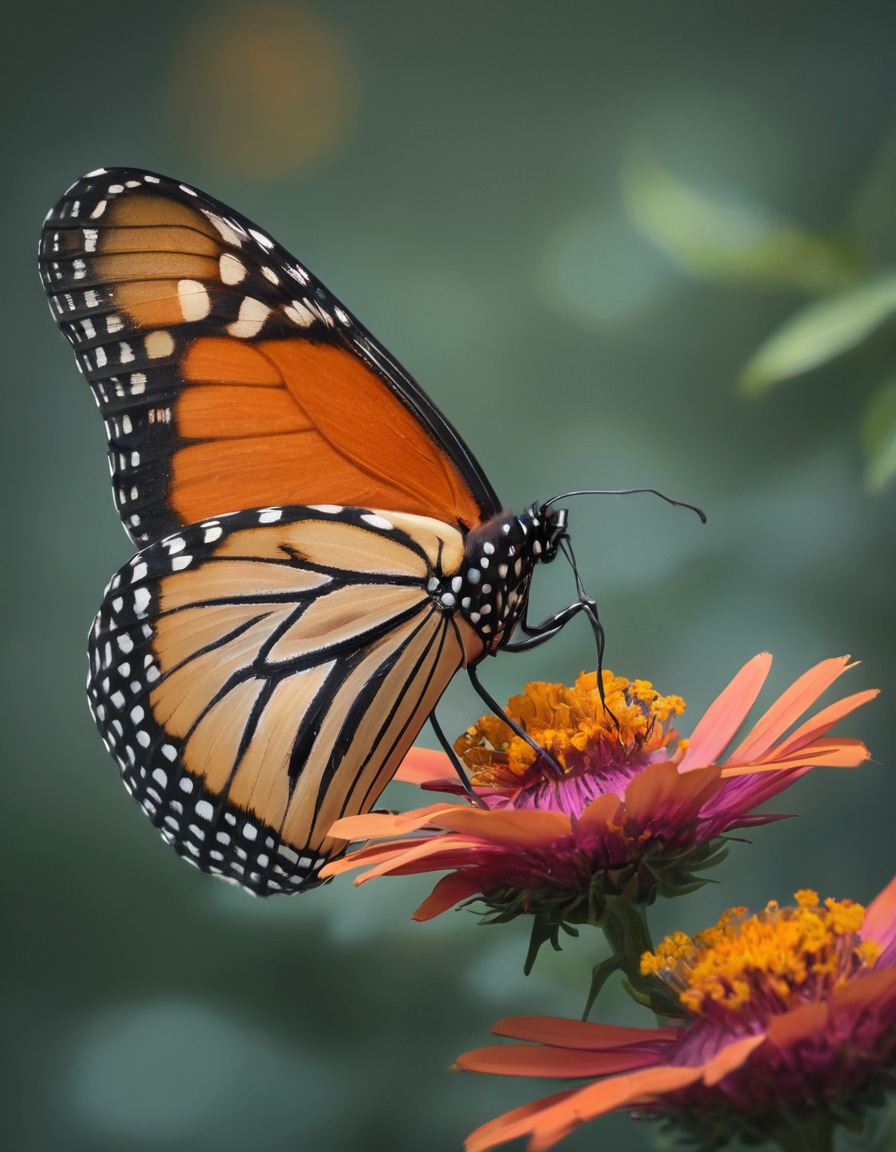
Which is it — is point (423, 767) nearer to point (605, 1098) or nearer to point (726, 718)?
point (726, 718)

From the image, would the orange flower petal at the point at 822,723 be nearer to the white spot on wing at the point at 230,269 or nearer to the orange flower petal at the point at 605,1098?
the orange flower petal at the point at 605,1098

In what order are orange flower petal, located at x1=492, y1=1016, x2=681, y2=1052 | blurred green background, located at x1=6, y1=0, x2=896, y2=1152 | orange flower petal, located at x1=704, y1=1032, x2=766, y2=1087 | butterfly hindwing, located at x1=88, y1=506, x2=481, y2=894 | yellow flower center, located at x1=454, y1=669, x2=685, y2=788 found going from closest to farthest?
orange flower petal, located at x1=704, y1=1032, x2=766, y2=1087 < orange flower petal, located at x1=492, y1=1016, x2=681, y2=1052 < yellow flower center, located at x1=454, y1=669, x2=685, y2=788 < butterfly hindwing, located at x1=88, y1=506, x2=481, y2=894 < blurred green background, located at x1=6, y1=0, x2=896, y2=1152

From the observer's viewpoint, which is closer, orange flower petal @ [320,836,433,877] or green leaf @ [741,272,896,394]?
orange flower petal @ [320,836,433,877]

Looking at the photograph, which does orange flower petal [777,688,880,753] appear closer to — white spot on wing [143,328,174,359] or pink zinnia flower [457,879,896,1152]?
pink zinnia flower [457,879,896,1152]

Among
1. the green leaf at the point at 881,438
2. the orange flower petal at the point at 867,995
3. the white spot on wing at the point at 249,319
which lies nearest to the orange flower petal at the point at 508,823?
the orange flower petal at the point at 867,995

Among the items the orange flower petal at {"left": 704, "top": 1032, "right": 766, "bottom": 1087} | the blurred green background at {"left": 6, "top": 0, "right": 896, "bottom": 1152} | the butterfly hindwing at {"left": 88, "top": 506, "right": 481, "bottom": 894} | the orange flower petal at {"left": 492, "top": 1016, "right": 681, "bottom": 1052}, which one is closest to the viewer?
the orange flower petal at {"left": 704, "top": 1032, "right": 766, "bottom": 1087}

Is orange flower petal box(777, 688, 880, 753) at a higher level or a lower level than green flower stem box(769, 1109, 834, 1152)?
higher

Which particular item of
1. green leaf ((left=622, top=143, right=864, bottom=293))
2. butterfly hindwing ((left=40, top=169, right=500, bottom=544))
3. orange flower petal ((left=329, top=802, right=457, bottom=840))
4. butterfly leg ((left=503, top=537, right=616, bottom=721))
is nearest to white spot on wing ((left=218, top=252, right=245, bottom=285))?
butterfly hindwing ((left=40, top=169, right=500, bottom=544))
